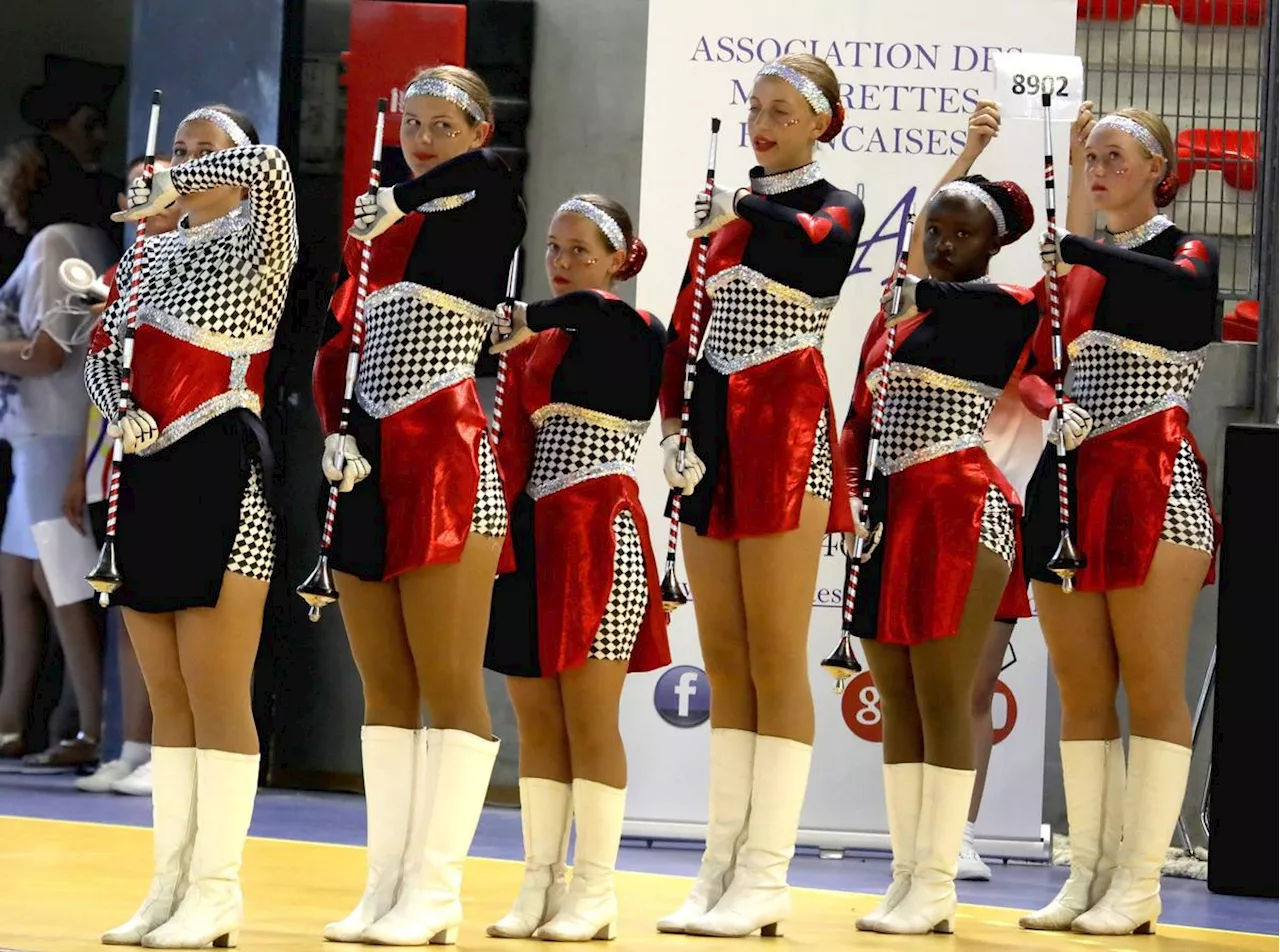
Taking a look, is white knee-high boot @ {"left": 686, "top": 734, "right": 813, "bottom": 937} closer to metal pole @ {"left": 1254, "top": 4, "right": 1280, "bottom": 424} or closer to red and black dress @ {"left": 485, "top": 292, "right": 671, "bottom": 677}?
red and black dress @ {"left": 485, "top": 292, "right": 671, "bottom": 677}

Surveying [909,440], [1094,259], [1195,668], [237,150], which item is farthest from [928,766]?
[1195,668]

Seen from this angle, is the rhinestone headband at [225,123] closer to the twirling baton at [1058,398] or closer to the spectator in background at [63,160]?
the twirling baton at [1058,398]

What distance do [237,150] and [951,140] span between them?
2.68 metres

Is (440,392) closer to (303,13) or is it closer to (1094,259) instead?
(1094,259)

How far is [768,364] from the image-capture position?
4.48 m

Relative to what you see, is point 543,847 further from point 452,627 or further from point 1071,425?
point 1071,425

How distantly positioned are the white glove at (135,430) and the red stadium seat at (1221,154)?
4213 millimetres

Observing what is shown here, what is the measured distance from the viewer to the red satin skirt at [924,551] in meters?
4.61

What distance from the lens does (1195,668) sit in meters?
6.80

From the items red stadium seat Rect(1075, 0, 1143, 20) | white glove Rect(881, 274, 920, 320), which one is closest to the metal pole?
red stadium seat Rect(1075, 0, 1143, 20)

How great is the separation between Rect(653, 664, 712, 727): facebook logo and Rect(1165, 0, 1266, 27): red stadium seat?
2.87m

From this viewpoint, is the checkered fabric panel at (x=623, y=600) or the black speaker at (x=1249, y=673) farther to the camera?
the black speaker at (x=1249, y=673)

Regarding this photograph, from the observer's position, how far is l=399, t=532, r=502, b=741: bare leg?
412 centimetres

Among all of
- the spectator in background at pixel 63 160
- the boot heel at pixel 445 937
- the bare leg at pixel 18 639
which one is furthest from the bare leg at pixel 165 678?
the spectator in background at pixel 63 160
